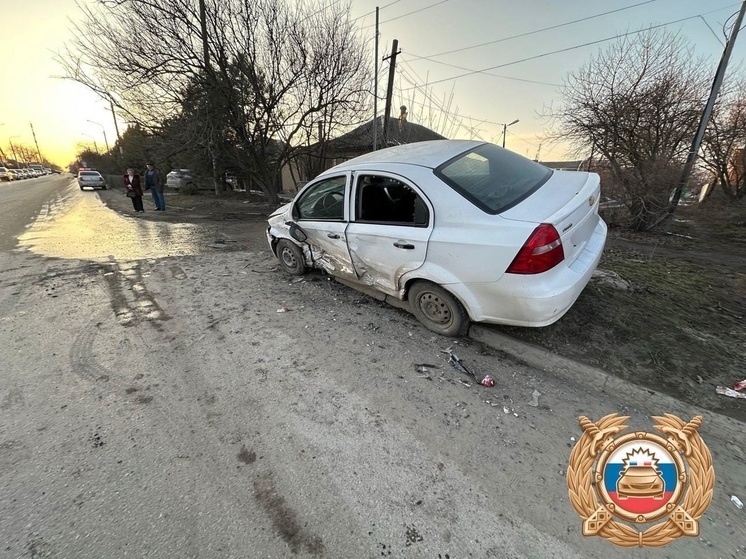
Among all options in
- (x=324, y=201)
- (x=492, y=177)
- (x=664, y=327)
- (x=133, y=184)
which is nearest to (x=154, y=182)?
(x=133, y=184)

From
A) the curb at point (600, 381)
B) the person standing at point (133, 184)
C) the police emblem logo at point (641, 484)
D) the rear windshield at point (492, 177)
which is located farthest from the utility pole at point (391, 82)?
the police emblem logo at point (641, 484)

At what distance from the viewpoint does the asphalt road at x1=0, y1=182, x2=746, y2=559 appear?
159 centimetres

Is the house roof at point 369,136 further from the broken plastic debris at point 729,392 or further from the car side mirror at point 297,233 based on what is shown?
the broken plastic debris at point 729,392

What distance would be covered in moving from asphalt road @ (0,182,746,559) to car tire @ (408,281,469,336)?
0.42 feet

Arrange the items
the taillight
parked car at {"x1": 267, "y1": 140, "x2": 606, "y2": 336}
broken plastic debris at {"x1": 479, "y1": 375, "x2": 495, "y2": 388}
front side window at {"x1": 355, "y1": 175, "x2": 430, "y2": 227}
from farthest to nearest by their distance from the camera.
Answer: front side window at {"x1": 355, "y1": 175, "x2": 430, "y2": 227}
broken plastic debris at {"x1": 479, "y1": 375, "x2": 495, "y2": 388}
parked car at {"x1": 267, "y1": 140, "x2": 606, "y2": 336}
the taillight

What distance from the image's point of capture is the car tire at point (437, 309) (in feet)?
10.2

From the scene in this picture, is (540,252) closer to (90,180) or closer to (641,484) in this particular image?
(641,484)

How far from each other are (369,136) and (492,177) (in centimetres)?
1628

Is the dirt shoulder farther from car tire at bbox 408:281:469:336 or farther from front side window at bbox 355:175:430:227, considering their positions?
front side window at bbox 355:175:430:227

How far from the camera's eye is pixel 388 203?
333 cm

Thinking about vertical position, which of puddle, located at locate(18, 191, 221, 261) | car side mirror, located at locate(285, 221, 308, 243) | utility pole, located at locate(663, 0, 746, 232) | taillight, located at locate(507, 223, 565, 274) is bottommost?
puddle, located at locate(18, 191, 221, 261)

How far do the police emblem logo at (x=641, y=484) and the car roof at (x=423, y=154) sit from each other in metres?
2.52

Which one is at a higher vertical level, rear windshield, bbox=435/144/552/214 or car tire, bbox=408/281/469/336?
rear windshield, bbox=435/144/552/214

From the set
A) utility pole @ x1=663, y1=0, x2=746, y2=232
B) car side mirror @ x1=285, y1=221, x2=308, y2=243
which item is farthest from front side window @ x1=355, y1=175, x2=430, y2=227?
utility pole @ x1=663, y1=0, x2=746, y2=232
